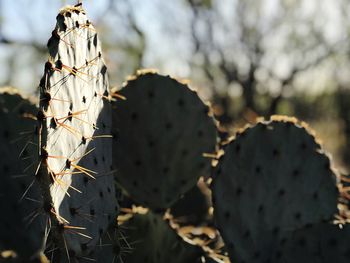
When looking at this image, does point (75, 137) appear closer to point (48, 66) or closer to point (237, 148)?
point (48, 66)

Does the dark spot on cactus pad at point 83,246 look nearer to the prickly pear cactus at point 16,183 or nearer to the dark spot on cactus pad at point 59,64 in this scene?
the dark spot on cactus pad at point 59,64

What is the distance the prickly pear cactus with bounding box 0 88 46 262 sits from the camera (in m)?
2.39

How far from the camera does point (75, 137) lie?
59.4 inches

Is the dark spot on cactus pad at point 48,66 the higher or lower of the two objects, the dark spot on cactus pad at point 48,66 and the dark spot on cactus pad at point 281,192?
the higher

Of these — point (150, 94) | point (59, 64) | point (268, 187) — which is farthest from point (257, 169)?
point (59, 64)

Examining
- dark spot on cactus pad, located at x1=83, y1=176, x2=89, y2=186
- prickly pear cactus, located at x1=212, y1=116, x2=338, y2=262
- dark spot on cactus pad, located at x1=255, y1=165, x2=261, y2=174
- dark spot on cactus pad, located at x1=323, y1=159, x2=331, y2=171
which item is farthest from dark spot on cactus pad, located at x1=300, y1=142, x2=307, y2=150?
dark spot on cactus pad, located at x1=83, y1=176, x2=89, y2=186

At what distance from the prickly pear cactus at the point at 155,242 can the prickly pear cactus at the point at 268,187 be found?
0.58 ft

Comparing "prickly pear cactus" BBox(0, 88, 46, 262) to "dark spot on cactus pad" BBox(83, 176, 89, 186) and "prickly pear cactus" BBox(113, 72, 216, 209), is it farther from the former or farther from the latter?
"dark spot on cactus pad" BBox(83, 176, 89, 186)

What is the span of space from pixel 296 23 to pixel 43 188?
56.1ft

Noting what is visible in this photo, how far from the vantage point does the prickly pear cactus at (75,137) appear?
4.47 feet

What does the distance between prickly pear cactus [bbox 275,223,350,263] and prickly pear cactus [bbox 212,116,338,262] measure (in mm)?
134

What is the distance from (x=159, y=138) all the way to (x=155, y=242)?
0.49 meters

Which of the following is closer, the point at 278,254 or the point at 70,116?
the point at 70,116

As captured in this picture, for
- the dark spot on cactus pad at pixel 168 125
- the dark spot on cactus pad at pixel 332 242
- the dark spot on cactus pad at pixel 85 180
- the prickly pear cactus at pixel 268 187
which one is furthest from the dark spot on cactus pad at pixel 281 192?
the dark spot on cactus pad at pixel 85 180
